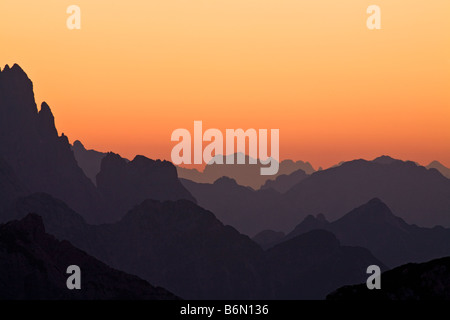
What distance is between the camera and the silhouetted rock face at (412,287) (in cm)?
10756

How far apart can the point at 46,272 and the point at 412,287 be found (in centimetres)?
8704

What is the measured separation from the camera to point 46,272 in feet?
553

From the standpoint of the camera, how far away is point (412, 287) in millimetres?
110750

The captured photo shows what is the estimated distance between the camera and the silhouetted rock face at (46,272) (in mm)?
163125

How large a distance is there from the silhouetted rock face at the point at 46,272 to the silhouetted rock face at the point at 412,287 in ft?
239

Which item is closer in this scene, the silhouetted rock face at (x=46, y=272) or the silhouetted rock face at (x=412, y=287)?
the silhouetted rock face at (x=412, y=287)

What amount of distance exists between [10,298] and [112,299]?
70.1ft

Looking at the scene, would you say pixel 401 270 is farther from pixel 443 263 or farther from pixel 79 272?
pixel 79 272

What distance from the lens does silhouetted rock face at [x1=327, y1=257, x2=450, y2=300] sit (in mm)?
107562

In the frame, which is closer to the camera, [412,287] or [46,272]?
[412,287]
